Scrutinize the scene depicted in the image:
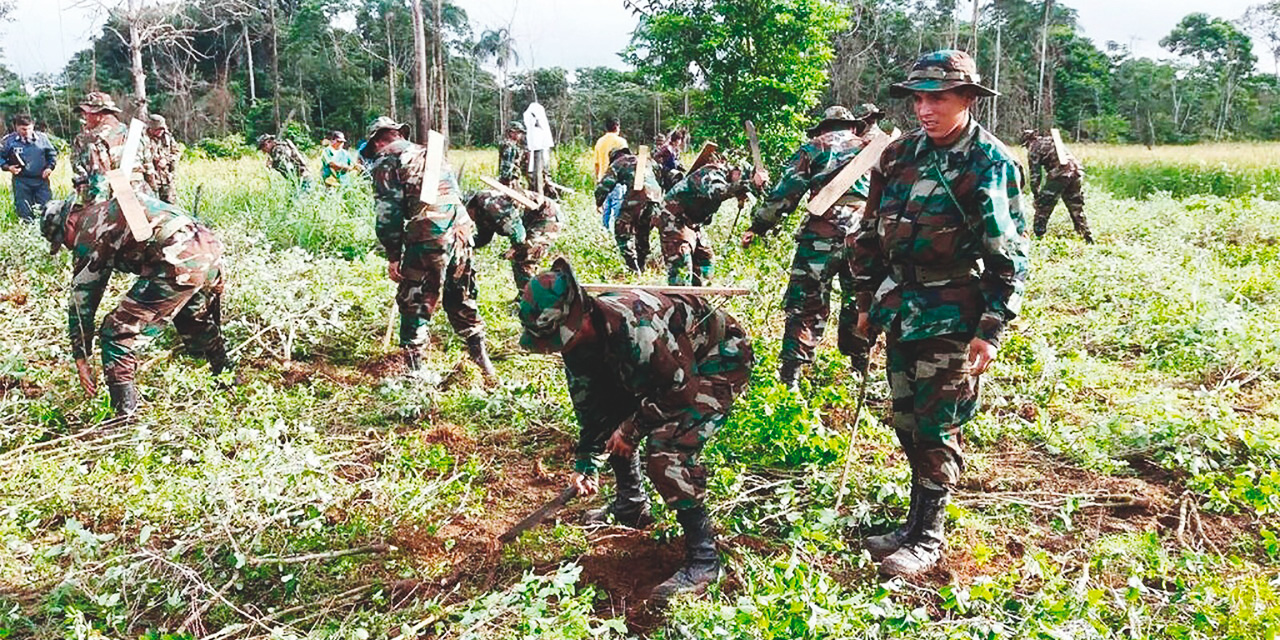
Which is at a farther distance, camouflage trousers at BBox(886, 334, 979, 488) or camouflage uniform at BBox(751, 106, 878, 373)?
camouflage uniform at BBox(751, 106, 878, 373)

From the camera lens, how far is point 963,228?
2.87m

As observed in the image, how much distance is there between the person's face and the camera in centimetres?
283

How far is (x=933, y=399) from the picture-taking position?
3010 mm

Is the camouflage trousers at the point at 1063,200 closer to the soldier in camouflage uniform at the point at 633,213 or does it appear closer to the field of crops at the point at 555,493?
the field of crops at the point at 555,493

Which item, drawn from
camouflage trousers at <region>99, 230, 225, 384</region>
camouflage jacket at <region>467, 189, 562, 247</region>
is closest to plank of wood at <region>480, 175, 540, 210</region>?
camouflage jacket at <region>467, 189, 562, 247</region>

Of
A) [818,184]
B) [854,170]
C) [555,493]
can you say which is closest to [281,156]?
[818,184]

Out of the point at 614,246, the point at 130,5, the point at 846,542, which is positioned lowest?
the point at 846,542

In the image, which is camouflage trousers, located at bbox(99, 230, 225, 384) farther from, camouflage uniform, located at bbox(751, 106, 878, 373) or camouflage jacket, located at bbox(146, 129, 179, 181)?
camouflage jacket, located at bbox(146, 129, 179, 181)

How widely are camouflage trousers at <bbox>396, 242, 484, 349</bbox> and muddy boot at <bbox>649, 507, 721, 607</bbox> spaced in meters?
2.64

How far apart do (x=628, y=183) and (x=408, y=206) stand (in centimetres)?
348

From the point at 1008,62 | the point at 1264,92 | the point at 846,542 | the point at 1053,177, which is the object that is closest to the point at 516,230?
the point at 846,542

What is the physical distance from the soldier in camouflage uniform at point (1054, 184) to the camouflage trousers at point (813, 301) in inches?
235

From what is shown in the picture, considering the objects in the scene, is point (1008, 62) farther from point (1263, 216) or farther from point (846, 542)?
point (846, 542)

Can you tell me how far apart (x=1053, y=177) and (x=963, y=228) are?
768cm
